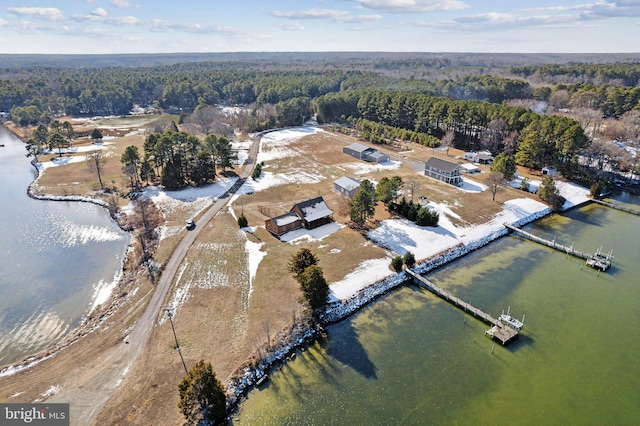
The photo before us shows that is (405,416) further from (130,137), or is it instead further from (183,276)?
A: (130,137)

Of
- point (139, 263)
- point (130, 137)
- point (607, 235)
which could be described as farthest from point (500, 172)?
point (130, 137)

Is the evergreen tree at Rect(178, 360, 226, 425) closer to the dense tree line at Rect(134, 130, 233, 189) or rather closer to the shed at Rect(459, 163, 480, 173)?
the dense tree line at Rect(134, 130, 233, 189)

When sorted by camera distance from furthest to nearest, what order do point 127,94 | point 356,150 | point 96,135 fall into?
1. point 127,94
2. point 96,135
3. point 356,150

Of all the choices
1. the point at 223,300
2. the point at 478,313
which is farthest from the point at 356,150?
the point at 223,300

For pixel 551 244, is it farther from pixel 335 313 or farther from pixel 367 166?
pixel 367 166

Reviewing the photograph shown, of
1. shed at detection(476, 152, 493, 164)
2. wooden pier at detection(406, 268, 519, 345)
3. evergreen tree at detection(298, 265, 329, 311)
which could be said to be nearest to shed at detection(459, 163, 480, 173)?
shed at detection(476, 152, 493, 164)

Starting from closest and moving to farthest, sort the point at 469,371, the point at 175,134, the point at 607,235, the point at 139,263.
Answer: the point at 469,371
the point at 139,263
the point at 607,235
the point at 175,134
